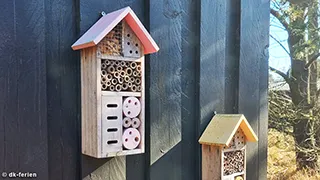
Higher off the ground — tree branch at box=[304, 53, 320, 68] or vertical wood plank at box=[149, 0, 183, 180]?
tree branch at box=[304, 53, 320, 68]

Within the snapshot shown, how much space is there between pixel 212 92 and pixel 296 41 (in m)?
2.95

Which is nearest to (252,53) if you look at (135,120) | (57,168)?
(135,120)

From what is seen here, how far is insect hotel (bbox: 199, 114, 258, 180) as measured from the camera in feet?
3.92

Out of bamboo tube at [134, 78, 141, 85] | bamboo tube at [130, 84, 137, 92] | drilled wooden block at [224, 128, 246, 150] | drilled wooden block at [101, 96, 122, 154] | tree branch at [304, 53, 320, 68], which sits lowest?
drilled wooden block at [224, 128, 246, 150]

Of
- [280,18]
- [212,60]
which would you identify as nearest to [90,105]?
[212,60]

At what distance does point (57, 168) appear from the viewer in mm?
1011

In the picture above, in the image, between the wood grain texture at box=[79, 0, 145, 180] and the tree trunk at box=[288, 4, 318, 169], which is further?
the tree trunk at box=[288, 4, 318, 169]

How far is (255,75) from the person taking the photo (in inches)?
57.9

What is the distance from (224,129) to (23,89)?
2.39 feet

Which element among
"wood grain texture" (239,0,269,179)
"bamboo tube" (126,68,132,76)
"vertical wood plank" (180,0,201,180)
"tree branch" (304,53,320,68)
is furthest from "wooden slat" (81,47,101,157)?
"tree branch" (304,53,320,68)

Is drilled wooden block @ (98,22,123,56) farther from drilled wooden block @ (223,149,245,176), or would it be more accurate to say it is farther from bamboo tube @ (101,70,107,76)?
drilled wooden block @ (223,149,245,176)

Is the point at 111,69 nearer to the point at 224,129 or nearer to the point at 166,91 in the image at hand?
the point at 166,91

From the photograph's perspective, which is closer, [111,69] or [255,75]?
A: [111,69]

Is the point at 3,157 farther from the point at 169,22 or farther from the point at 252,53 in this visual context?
the point at 252,53
